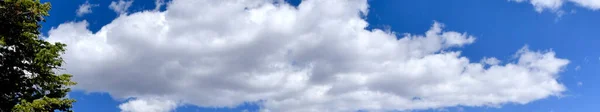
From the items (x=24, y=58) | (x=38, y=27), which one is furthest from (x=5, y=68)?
(x=38, y=27)

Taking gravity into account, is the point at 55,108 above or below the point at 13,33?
below

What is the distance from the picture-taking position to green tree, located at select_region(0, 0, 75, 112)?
848 inches

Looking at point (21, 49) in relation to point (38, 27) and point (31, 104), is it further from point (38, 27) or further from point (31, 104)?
point (31, 104)

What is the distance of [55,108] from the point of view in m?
23.1

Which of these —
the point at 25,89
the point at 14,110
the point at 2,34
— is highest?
the point at 2,34

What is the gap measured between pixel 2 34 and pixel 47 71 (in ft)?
7.78

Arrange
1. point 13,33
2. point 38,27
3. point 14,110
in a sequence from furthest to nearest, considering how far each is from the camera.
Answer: point 38,27, point 13,33, point 14,110

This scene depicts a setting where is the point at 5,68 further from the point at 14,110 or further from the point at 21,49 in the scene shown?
the point at 14,110

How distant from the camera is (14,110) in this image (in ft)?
67.7

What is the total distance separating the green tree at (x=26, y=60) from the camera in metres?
21.5

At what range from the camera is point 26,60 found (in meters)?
22.6

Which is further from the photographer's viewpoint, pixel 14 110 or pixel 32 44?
pixel 32 44

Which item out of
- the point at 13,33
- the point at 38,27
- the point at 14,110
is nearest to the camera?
the point at 14,110

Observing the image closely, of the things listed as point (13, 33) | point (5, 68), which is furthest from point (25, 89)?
point (13, 33)
